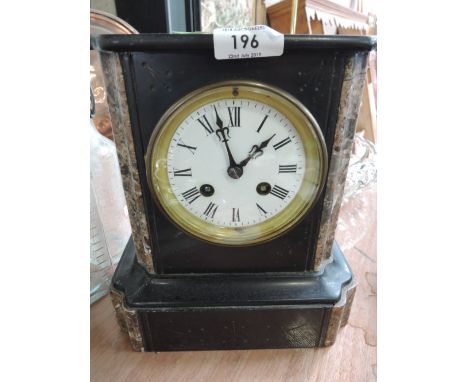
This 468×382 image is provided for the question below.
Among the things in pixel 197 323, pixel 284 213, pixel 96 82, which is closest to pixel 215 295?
pixel 197 323

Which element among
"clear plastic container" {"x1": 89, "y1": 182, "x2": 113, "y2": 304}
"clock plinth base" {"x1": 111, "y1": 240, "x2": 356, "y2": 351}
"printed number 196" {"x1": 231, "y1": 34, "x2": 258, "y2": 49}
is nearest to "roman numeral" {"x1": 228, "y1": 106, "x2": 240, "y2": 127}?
"printed number 196" {"x1": 231, "y1": 34, "x2": 258, "y2": 49}

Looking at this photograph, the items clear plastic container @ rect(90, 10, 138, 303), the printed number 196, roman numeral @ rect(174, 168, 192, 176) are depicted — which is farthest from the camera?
clear plastic container @ rect(90, 10, 138, 303)

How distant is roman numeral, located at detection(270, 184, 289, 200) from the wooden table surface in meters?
0.36

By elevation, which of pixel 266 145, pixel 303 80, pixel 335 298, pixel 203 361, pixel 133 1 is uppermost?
pixel 133 1

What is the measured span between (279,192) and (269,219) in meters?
0.06

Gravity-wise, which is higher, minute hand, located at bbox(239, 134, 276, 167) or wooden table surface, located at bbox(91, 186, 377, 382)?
minute hand, located at bbox(239, 134, 276, 167)

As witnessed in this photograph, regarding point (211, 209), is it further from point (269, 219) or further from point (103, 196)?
point (103, 196)

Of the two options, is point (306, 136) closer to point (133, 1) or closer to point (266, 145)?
point (266, 145)

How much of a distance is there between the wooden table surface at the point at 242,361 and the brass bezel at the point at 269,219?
27 cm

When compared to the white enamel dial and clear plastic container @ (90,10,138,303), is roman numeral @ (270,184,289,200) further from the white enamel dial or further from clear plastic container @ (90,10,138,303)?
clear plastic container @ (90,10,138,303)

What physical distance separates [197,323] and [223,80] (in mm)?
496

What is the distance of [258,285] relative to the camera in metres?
0.68

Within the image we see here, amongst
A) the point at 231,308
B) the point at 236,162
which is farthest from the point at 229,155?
the point at 231,308

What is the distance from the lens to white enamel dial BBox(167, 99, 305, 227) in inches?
22.5
